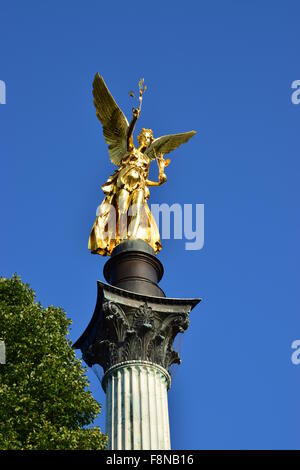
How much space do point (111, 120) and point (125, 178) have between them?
1749 mm

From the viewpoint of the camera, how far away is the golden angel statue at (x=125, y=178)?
18547 millimetres

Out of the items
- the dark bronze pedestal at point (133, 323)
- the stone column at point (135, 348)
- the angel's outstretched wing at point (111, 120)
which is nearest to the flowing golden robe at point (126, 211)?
the angel's outstretched wing at point (111, 120)

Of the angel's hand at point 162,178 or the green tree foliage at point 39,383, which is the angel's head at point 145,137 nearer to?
the angel's hand at point 162,178

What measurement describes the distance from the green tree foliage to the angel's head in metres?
6.26

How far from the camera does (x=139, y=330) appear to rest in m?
15.9

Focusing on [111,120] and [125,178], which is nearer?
[125,178]

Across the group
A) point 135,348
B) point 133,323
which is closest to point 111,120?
point 133,323

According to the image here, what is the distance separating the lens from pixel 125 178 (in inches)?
761

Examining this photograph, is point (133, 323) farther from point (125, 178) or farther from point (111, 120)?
point (111, 120)
